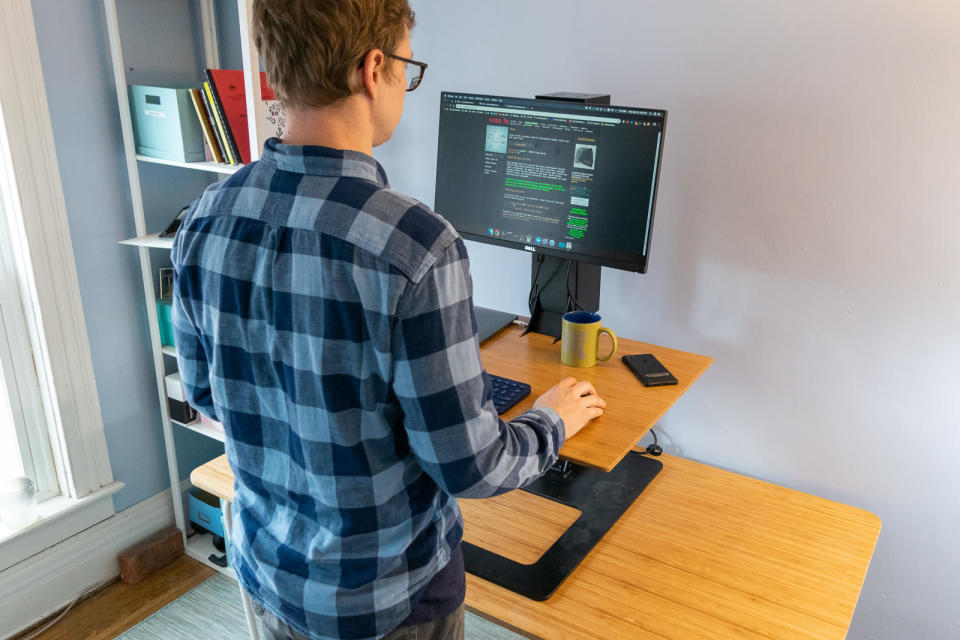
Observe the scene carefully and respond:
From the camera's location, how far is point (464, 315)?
0.81 meters

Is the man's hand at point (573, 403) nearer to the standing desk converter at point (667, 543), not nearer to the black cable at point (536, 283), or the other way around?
the standing desk converter at point (667, 543)

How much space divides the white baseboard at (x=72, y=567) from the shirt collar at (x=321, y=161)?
1797mm

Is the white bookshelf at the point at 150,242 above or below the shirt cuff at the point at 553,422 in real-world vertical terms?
below

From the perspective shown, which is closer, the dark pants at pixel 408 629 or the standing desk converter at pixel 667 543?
the dark pants at pixel 408 629

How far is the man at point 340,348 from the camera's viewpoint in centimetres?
78

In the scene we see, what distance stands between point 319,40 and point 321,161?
122 mm

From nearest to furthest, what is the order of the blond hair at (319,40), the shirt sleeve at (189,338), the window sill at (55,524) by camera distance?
the blond hair at (319,40), the shirt sleeve at (189,338), the window sill at (55,524)

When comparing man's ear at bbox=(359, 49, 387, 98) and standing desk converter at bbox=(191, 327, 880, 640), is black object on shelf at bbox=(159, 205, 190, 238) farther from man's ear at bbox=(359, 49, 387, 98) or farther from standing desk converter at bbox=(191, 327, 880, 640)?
man's ear at bbox=(359, 49, 387, 98)

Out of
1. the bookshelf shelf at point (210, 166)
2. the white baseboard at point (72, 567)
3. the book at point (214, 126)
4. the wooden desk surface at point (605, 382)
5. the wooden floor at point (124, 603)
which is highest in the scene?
the book at point (214, 126)

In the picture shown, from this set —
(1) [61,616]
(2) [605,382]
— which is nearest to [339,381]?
(2) [605,382]

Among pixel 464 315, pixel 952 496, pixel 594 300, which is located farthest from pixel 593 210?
pixel 952 496

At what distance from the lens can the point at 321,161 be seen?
808 mm

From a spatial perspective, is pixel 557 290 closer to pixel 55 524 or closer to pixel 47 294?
pixel 47 294

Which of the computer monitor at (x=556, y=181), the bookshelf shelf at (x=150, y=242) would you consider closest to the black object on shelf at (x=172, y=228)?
the bookshelf shelf at (x=150, y=242)
